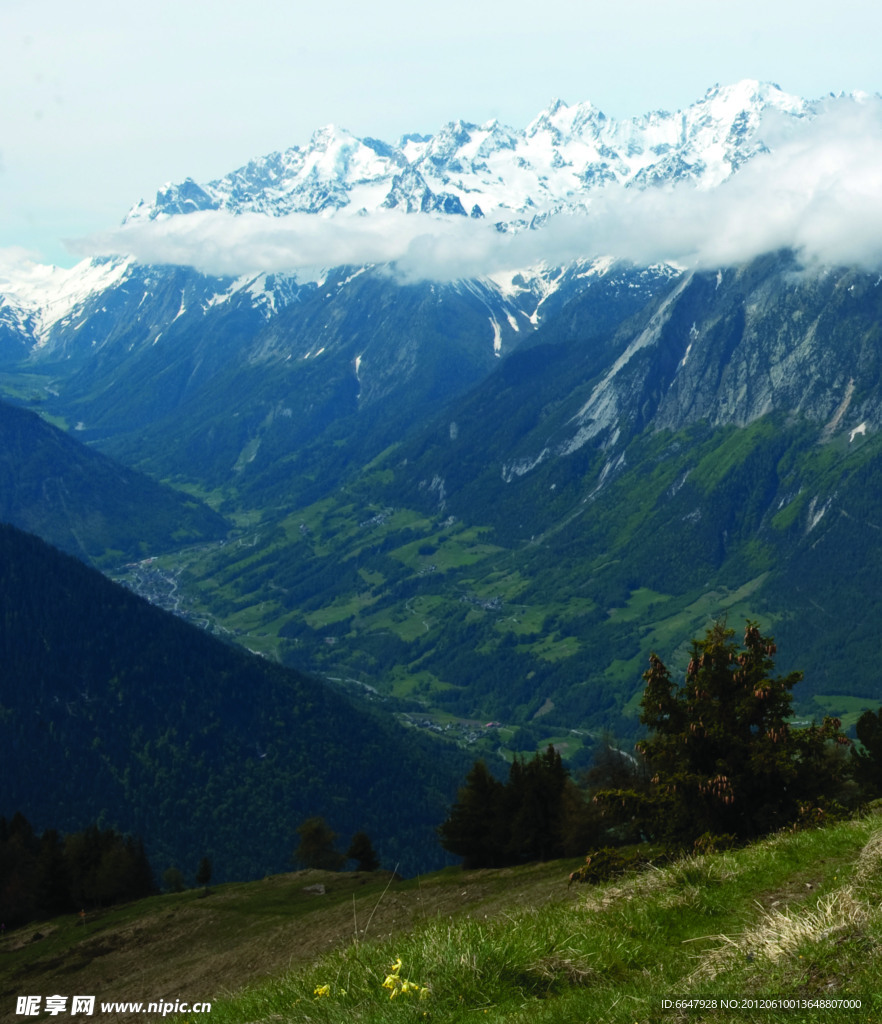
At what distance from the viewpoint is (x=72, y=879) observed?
340 feet

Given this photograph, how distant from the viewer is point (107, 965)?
66.8m

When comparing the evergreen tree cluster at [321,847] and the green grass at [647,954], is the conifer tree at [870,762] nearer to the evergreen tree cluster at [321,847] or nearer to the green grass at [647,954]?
the evergreen tree cluster at [321,847]

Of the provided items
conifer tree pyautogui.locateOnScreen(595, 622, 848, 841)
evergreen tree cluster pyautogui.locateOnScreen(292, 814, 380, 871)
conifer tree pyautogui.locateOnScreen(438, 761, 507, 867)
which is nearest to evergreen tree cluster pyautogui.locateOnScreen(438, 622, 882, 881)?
conifer tree pyautogui.locateOnScreen(595, 622, 848, 841)

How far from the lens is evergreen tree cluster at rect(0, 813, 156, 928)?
3964 inches

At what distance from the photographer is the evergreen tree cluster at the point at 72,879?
101 m

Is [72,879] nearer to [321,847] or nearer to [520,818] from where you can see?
[321,847]

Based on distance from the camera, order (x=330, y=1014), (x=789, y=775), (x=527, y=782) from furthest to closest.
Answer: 1. (x=527, y=782)
2. (x=789, y=775)
3. (x=330, y=1014)

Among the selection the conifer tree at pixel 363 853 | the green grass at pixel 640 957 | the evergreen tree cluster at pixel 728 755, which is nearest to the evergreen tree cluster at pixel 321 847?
the conifer tree at pixel 363 853

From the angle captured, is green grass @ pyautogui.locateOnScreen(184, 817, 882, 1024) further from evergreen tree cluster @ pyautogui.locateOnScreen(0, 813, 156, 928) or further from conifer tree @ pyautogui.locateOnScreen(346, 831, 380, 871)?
conifer tree @ pyautogui.locateOnScreen(346, 831, 380, 871)

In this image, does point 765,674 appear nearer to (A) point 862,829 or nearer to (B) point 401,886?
(A) point 862,829

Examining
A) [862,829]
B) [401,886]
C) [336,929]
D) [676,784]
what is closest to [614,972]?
[862,829]

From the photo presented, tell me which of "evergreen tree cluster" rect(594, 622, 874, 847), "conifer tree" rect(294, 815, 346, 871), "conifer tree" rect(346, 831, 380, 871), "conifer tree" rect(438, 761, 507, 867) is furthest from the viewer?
"conifer tree" rect(294, 815, 346, 871)

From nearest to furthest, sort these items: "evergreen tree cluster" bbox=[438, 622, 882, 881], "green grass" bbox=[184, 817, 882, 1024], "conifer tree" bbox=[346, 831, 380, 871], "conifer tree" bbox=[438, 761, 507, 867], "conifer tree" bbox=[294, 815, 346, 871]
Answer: "green grass" bbox=[184, 817, 882, 1024] → "evergreen tree cluster" bbox=[438, 622, 882, 881] → "conifer tree" bbox=[438, 761, 507, 867] → "conifer tree" bbox=[346, 831, 380, 871] → "conifer tree" bbox=[294, 815, 346, 871]

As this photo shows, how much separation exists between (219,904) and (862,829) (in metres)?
66.2
